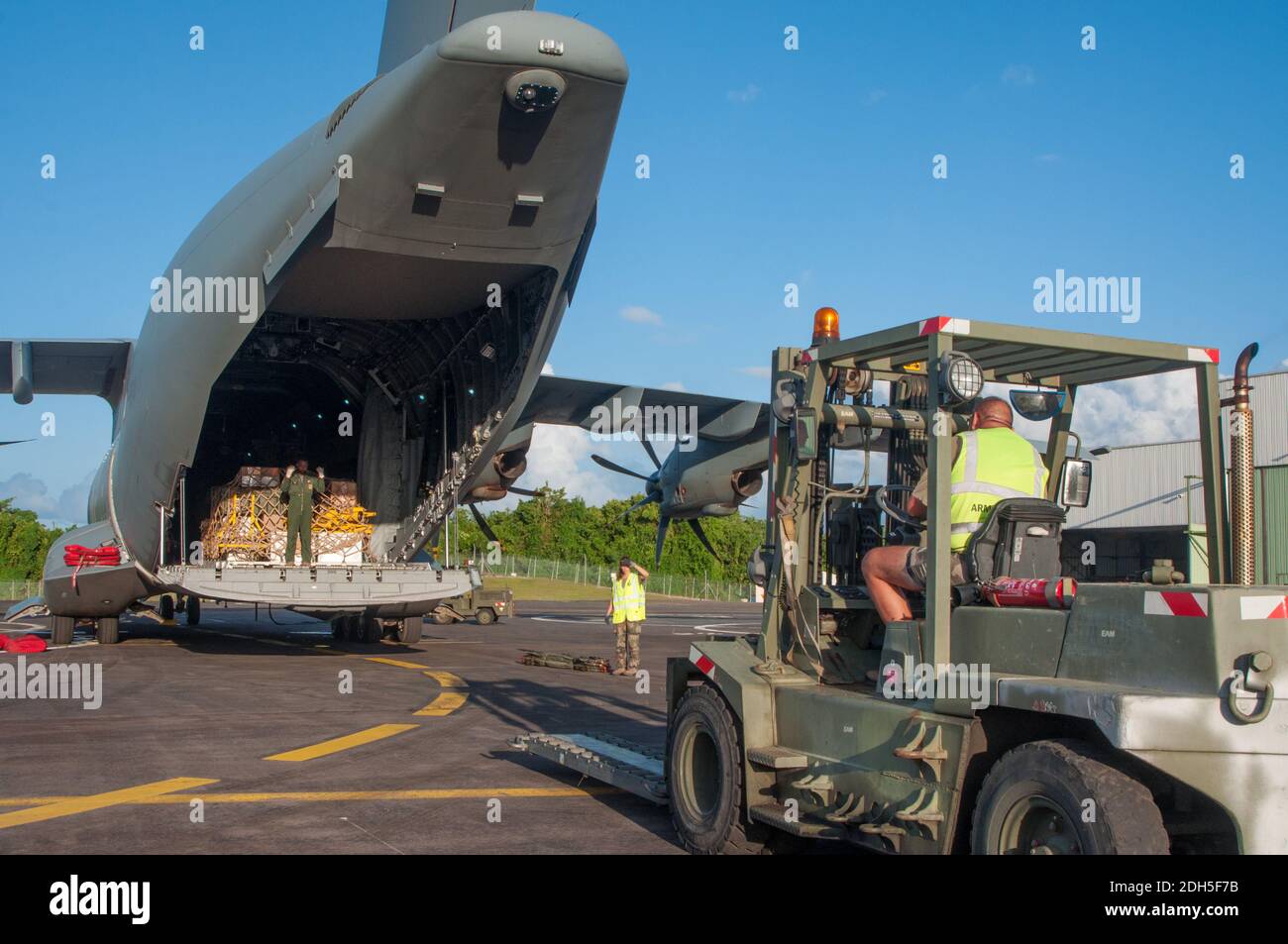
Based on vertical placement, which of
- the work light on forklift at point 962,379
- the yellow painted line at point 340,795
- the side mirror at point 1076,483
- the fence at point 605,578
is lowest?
the fence at point 605,578

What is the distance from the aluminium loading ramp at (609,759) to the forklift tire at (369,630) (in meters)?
13.8

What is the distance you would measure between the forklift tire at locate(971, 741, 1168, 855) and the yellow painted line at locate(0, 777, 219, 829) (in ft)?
18.8

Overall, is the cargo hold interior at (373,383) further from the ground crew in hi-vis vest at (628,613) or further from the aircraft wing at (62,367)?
the ground crew in hi-vis vest at (628,613)

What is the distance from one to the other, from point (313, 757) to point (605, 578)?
2011 inches

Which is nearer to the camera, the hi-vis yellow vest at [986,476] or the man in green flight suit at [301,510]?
the hi-vis yellow vest at [986,476]

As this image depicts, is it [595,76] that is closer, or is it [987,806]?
[987,806]

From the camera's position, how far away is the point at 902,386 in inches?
275

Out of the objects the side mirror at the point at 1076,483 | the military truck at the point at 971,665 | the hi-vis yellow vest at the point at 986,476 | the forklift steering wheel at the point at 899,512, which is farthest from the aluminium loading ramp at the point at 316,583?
the hi-vis yellow vest at the point at 986,476

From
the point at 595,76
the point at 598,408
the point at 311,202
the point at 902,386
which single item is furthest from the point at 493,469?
the point at 902,386

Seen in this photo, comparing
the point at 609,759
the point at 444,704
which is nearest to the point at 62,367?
the point at 444,704

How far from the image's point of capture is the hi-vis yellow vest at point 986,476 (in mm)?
5324

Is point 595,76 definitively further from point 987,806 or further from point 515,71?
point 987,806

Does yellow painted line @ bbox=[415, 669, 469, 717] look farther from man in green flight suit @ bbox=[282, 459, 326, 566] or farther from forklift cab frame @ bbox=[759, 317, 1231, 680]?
forklift cab frame @ bbox=[759, 317, 1231, 680]
